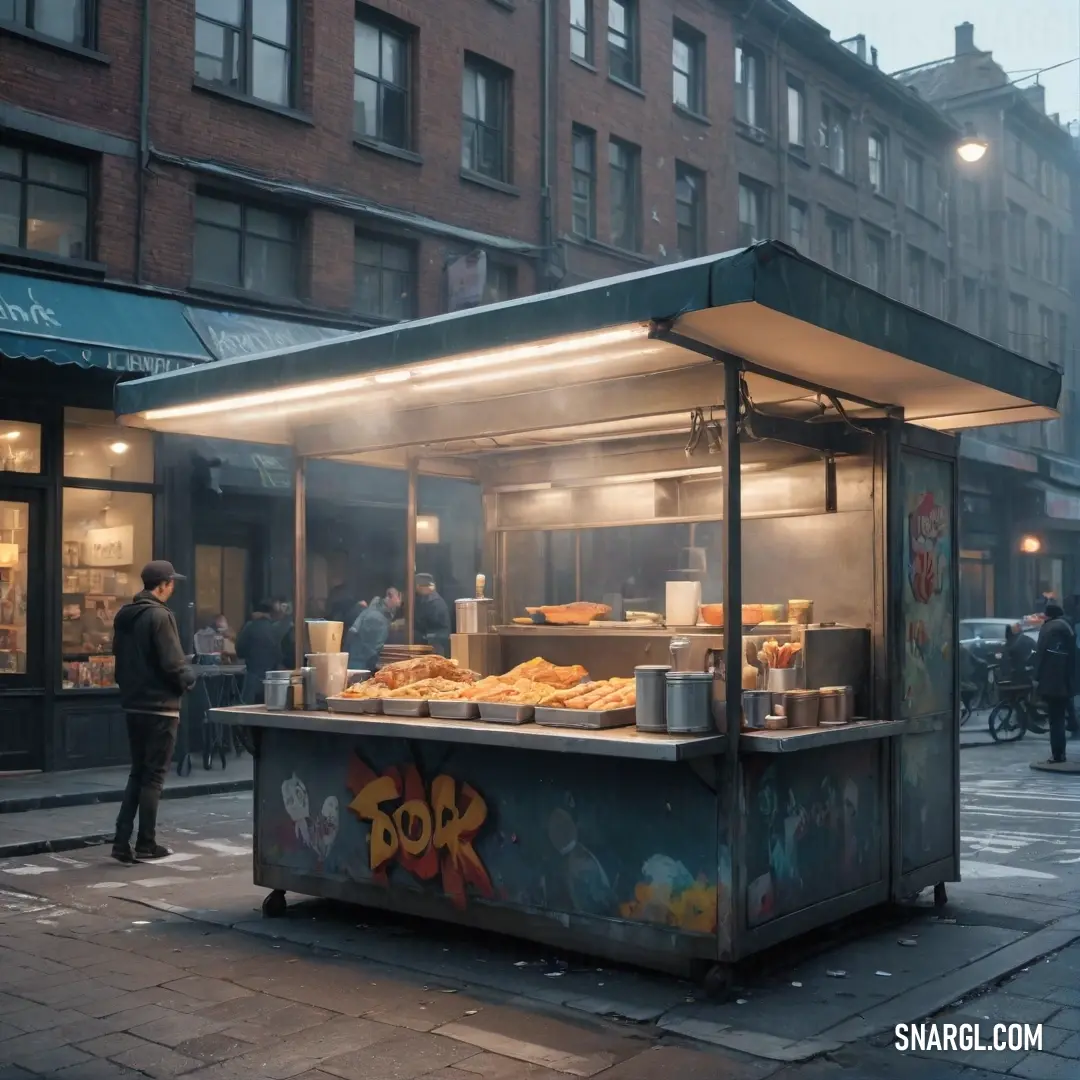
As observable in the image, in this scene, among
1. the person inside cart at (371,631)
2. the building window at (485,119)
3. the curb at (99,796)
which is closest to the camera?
the curb at (99,796)

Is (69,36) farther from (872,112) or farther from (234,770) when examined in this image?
(872,112)

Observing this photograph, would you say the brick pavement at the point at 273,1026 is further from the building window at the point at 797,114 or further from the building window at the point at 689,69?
the building window at the point at 797,114

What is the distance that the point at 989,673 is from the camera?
74.0 ft

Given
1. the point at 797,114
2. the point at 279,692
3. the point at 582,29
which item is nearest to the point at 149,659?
the point at 279,692

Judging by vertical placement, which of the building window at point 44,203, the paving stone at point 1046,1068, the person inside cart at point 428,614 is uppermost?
the building window at point 44,203

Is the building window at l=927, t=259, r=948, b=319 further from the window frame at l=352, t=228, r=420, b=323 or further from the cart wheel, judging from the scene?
the cart wheel

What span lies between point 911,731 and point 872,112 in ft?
90.4

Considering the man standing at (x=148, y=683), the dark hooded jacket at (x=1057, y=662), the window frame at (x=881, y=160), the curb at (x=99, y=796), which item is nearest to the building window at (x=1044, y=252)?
the window frame at (x=881, y=160)

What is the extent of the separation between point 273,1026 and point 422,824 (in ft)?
5.63

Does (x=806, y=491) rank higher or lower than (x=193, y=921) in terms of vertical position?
higher

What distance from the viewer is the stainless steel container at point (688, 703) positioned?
6.05m

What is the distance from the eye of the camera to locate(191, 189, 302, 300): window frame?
1633 cm

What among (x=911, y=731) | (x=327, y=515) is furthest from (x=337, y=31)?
(x=911, y=731)

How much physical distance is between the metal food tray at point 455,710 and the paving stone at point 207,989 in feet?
5.68
